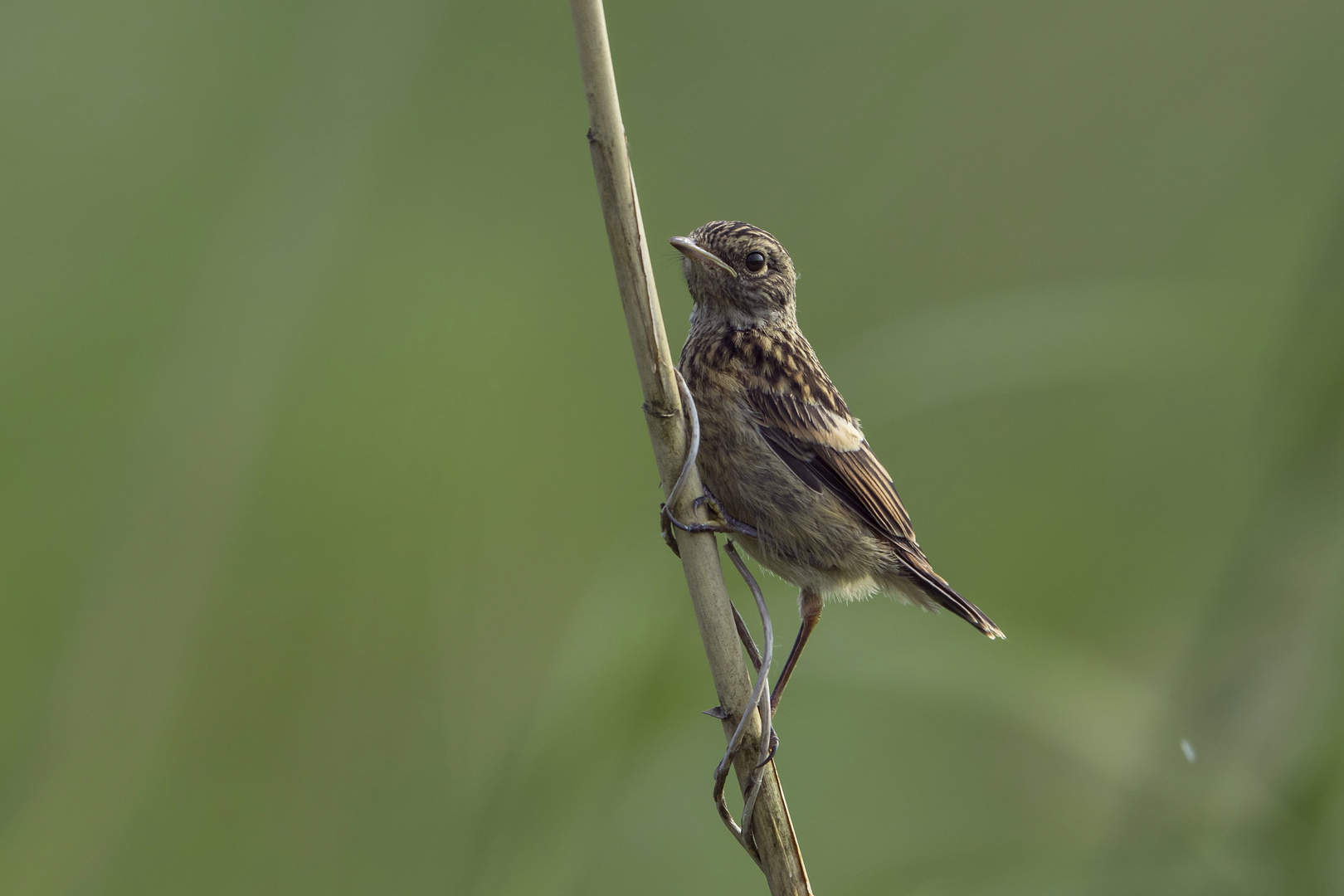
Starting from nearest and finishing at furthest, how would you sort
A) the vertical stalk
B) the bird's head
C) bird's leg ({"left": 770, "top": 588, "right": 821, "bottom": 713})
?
the vertical stalk, bird's leg ({"left": 770, "top": 588, "right": 821, "bottom": 713}), the bird's head

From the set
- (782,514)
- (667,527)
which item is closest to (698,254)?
(782,514)

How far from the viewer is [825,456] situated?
2.49 m

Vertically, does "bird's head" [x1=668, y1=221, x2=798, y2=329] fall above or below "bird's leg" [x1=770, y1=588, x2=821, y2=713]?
above

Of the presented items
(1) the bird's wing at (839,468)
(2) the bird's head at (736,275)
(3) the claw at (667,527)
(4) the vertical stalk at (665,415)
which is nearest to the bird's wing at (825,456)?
(1) the bird's wing at (839,468)

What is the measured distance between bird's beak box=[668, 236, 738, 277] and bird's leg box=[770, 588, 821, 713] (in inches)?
33.8

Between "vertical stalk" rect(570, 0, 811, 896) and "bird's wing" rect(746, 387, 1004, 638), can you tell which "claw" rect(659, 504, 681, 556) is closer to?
"vertical stalk" rect(570, 0, 811, 896)

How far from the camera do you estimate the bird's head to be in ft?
8.77

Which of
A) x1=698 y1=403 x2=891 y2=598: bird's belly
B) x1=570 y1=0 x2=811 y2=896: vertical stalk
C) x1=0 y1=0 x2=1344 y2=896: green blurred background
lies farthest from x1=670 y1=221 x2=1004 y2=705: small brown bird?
x1=570 y1=0 x2=811 y2=896: vertical stalk

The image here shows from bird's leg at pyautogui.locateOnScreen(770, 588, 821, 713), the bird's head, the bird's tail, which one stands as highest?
the bird's head

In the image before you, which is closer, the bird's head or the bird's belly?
the bird's belly

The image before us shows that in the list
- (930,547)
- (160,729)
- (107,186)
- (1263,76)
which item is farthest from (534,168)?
(1263,76)

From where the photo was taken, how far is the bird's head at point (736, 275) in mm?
2674

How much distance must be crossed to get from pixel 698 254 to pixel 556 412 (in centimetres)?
182

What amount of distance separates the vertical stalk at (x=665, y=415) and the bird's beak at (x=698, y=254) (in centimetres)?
94
